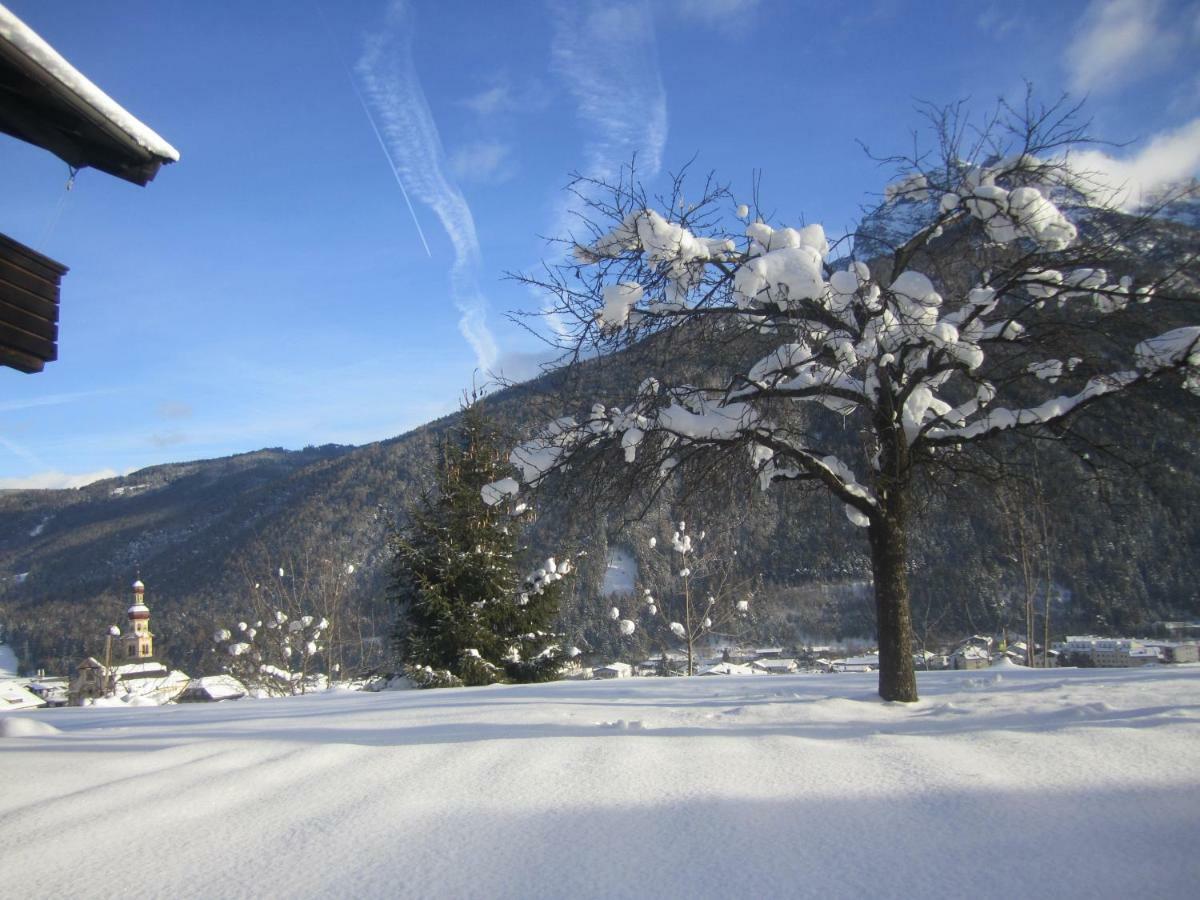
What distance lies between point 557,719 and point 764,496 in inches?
124

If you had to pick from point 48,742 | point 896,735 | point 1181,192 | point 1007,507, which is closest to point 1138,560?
point 1007,507

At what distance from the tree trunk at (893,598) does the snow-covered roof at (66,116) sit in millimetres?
6141

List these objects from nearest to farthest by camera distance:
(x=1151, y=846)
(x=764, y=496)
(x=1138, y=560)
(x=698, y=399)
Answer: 1. (x=1151, y=846)
2. (x=698, y=399)
3. (x=764, y=496)
4. (x=1138, y=560)

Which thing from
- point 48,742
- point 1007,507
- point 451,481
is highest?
point 451,481

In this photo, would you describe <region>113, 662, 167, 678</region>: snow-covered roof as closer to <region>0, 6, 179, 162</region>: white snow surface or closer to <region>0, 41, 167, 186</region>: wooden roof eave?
<region>0, 41, 167, 186</region>: wooden roof eave

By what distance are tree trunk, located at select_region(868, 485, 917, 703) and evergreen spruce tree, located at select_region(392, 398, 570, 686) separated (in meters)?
9.26

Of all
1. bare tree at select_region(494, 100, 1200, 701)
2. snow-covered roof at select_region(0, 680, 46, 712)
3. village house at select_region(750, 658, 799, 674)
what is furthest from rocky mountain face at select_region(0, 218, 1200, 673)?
snow-covered roof at select_region(0, 680, 46, 712)

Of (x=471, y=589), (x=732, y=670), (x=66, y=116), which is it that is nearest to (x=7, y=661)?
(x=471, y=589)

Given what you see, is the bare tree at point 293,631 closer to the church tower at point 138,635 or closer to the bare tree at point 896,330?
the bare tree at point 896,330

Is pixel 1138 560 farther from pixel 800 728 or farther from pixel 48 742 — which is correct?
pixel 48 742

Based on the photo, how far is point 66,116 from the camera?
4.98 metres

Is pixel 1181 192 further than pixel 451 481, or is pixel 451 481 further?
pixel 451 481

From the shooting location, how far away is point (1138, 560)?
30859 millimetres

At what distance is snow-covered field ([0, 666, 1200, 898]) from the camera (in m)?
2.76
